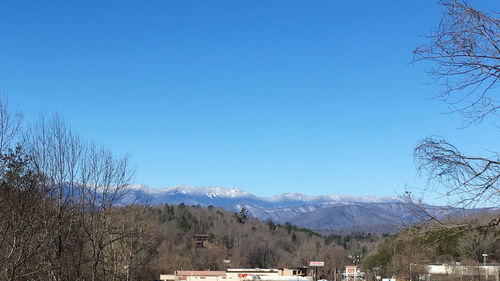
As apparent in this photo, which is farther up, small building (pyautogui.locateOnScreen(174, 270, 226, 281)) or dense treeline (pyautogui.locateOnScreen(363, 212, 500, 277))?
dense treeline (pyautogui.locateOnScreen(363, 212, 500, 277))

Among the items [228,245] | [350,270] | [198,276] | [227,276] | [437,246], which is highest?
[437,246]

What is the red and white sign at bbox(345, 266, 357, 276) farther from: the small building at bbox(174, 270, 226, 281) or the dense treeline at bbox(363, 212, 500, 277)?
the small building at bbox(174, 270, 226, 281)

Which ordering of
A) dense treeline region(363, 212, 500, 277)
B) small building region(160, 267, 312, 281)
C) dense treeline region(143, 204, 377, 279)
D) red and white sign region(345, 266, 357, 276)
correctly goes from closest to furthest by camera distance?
dense treeline region(363, 212, 500, 277) → small building region(160, 267, 312, 281) → red and white sign region(345, 266, 357, 276) → dense treeline region(143, 204, 377, 279)

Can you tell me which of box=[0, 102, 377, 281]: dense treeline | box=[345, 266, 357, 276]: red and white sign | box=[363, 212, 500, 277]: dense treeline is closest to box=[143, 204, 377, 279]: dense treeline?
box=[0, 102, 377, 281]: dense treeline

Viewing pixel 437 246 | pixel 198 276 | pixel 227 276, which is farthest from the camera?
pixel 227 276

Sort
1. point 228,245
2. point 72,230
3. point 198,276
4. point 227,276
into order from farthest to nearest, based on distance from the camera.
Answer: point 228,245 < point 227,276 < point 198,276 < point 72,230

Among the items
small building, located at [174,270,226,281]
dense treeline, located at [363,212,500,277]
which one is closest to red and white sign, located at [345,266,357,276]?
dense treeline, located at [363,212,500,277]

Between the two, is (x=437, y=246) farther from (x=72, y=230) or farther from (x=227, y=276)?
(x=227, y=276)

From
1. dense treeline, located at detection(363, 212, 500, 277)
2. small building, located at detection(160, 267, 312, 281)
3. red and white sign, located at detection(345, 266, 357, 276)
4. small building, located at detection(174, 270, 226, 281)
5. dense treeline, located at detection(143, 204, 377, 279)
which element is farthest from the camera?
dense treeline, located at detection(143, 204, 377, 279)

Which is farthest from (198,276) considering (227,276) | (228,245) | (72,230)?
(228,245)

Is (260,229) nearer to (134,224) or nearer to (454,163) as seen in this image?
(134,224)

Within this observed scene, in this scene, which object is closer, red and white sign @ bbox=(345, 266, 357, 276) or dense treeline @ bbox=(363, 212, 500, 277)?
dense treeline @ bbox=(363, 212, 500, 277)

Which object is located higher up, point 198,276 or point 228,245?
point 228,245

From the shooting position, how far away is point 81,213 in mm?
21312
